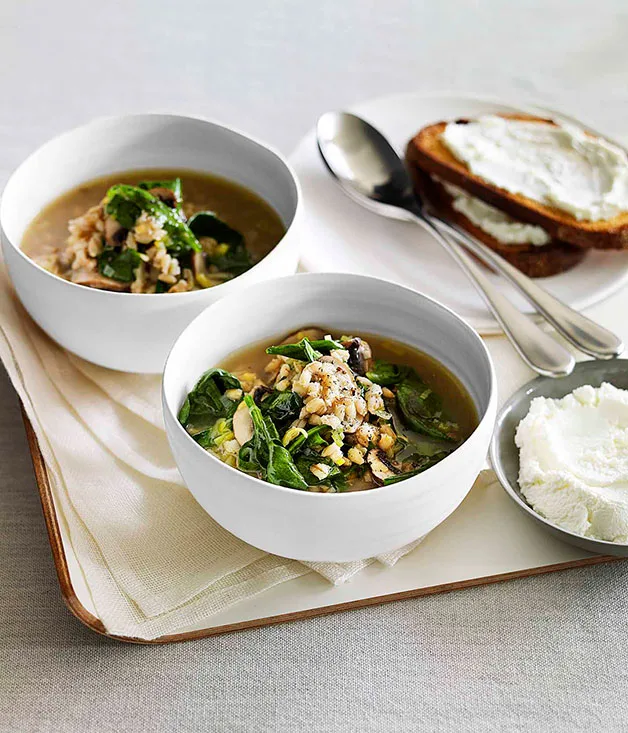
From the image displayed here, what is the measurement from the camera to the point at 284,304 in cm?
211

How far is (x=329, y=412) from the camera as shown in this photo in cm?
183

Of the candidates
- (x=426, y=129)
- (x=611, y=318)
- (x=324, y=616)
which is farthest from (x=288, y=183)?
(x=324, y=616)

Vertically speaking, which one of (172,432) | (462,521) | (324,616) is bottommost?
(324,616)

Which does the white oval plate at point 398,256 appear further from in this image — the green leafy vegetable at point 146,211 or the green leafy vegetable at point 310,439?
the green leafy vegetable at point 310,439

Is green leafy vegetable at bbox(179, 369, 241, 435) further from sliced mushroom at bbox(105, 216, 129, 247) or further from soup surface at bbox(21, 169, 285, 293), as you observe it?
sliced mushroom at bbox(105, 216, 129, 247)

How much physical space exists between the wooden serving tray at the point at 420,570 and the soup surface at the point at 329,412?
20cm

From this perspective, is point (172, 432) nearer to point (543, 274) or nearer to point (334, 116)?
point (543, 274)

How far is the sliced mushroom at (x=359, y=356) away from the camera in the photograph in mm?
2006

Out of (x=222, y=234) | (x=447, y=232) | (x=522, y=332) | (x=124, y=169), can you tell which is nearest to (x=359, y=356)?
(x=522, y=332)

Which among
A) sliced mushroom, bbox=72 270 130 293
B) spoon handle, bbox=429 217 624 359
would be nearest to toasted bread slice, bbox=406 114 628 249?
spoon handle, bbox=429 217 624 359

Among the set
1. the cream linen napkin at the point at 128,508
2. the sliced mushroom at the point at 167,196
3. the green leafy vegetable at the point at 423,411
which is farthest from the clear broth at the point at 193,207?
the green leafy vegetable at the point at 423,411

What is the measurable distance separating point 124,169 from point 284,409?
3.82 ft

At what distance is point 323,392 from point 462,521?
0.43m

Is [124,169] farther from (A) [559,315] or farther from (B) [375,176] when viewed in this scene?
(A) [559,315]
